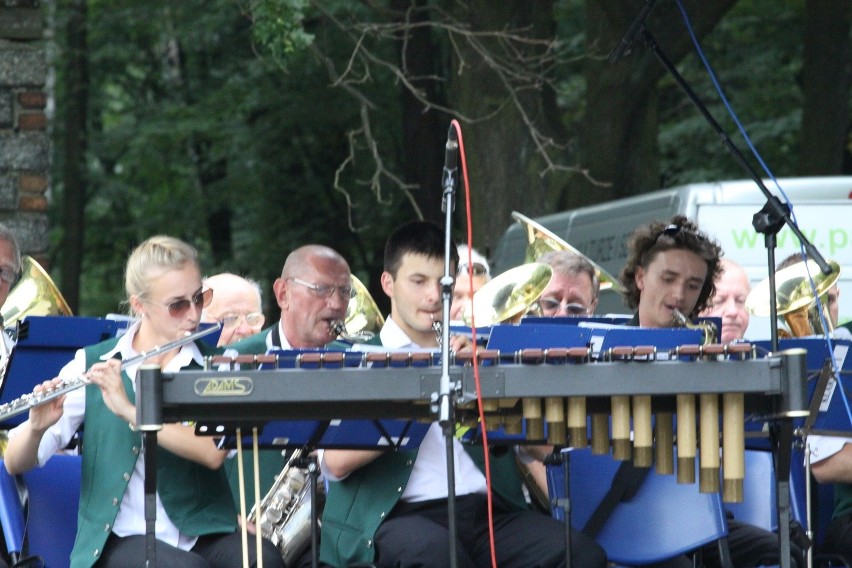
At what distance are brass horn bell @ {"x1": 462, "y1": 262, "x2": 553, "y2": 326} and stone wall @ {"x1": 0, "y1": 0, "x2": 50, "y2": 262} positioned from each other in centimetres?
296

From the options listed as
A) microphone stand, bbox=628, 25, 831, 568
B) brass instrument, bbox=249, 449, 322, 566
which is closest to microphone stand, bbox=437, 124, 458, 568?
microphone stand, bbox=628, 25, 831, 568

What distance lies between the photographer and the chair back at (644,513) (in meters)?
4.99

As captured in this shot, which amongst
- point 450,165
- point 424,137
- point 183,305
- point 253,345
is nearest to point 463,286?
point 253,345

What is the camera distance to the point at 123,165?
14.9 metres

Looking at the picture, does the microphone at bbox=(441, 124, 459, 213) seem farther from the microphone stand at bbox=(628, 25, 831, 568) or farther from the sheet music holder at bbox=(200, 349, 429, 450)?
the microphone stand at bbox=(628, 25, 831, 568)

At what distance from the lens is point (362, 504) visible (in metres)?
5.06

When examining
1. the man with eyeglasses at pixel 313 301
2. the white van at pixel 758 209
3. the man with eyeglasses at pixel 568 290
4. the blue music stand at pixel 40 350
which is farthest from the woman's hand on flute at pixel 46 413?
the white van at pixel 758 209

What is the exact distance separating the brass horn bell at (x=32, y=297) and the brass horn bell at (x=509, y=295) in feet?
5.63

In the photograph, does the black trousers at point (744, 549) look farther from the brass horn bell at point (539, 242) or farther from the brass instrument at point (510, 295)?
the brass horn bell at point (539, 242)

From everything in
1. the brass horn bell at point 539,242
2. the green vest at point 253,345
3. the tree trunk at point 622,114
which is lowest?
the green vest at point 253,345

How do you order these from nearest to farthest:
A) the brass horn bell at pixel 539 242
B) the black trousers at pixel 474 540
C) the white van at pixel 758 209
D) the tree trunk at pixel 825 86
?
1. the black trousers at pixel 474 540
2. the brass horn bell at pixel 539 242
3. the white van at pixel 758 209
4. the tree trunk at pixel 825 86

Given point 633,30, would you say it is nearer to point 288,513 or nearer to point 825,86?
point 288,513

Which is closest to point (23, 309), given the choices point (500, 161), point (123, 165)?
point (500, 161)

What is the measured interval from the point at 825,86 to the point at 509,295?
6779 mm
